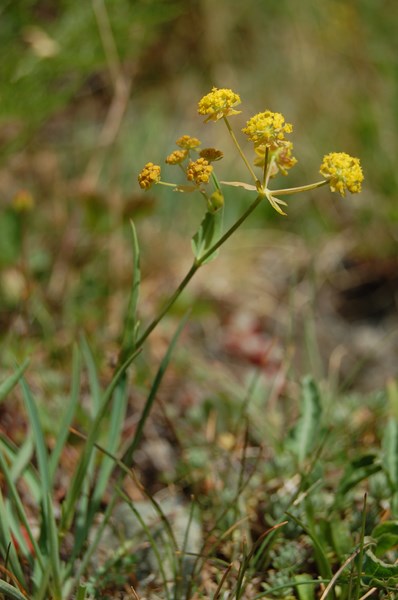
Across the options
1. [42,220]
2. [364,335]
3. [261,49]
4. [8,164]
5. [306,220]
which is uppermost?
[261,49]

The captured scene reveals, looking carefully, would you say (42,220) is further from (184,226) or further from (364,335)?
(364,335)

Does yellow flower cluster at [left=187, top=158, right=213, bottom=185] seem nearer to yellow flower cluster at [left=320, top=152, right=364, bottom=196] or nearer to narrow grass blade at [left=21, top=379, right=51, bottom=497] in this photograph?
yellow flower cluster at [left=320, top=152, right=364, bottom=196]

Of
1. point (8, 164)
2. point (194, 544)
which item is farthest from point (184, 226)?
point (194, 544)

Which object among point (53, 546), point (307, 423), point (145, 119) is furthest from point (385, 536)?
point (145, 119)

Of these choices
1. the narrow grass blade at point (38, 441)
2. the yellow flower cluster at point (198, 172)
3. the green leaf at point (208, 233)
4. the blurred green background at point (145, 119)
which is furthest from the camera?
the blurred green background at point (145, 119)

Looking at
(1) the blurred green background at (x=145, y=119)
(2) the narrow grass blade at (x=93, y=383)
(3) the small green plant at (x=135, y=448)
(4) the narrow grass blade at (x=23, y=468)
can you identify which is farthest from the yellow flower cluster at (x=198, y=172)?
(1) the blurred green background at (x=145, y=119)

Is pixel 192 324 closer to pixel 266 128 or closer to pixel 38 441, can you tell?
pixel 38 441

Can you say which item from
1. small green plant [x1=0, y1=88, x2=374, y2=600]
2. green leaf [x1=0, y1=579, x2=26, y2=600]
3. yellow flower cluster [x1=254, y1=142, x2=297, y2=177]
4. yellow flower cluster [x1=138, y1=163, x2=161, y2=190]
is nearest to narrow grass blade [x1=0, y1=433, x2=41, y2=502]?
small green plant [x1=0, y1=88, x2=374, y2=600]

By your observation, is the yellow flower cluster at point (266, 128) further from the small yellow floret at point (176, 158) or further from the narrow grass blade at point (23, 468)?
the narrow grass blade at point (23, 468)
